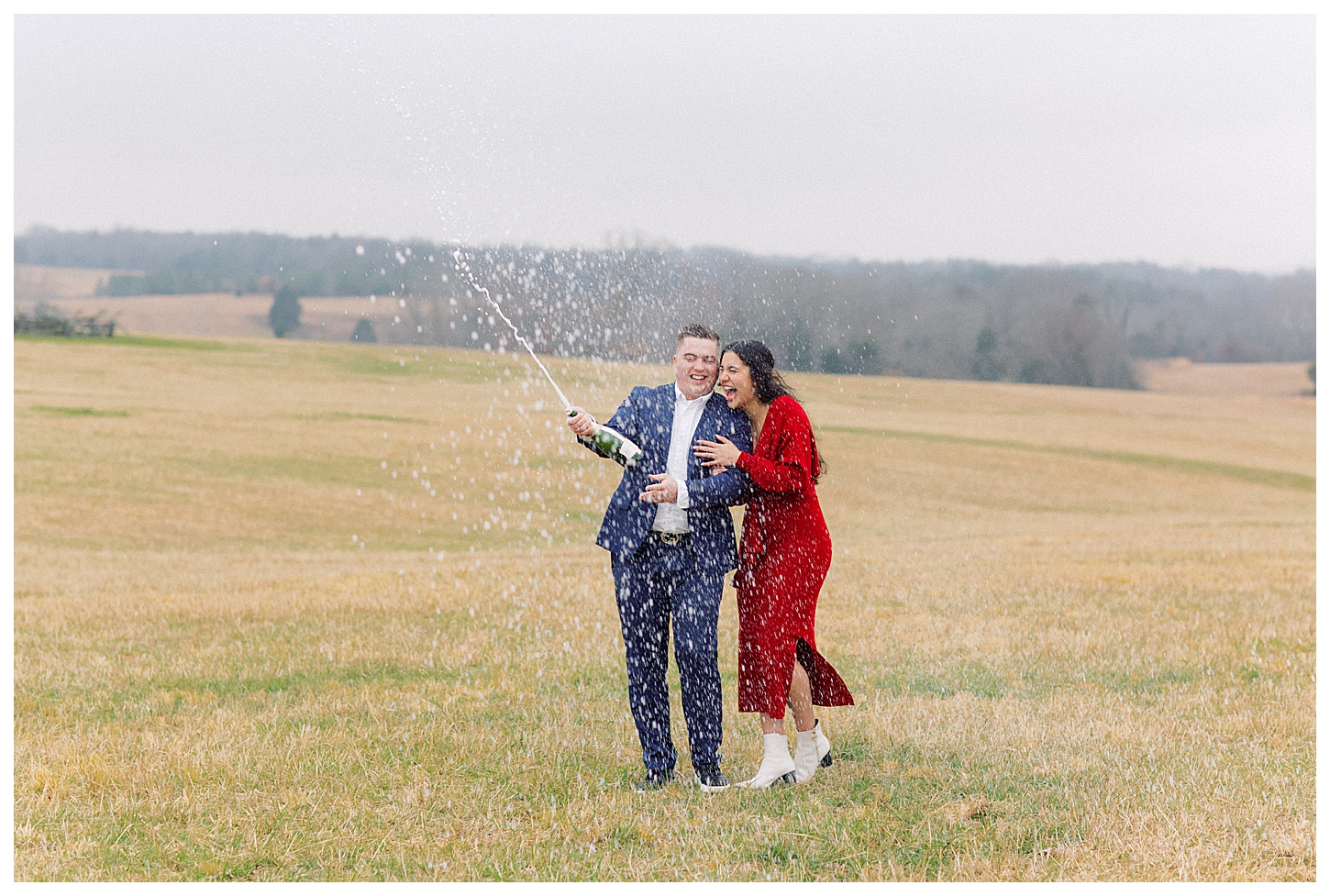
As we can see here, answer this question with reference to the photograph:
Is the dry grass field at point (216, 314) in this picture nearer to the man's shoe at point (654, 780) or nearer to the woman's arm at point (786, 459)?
the man's shoe at point (654, 780)

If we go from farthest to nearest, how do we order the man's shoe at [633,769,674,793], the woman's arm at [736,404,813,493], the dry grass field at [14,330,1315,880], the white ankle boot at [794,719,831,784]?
the white ankle boot at [794,719,831,784] → the man's shoe at [633,769,674,793] → the woman's arm at [736,404,813,493] → the dry grass field at [14,330,1315,880]

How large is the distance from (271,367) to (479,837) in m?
51.6

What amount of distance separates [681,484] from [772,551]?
0.53 m

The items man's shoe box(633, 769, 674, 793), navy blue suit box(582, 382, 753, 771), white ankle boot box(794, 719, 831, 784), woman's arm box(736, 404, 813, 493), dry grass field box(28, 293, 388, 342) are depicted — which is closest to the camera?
woman's arm box(736, 404, 813, 493)

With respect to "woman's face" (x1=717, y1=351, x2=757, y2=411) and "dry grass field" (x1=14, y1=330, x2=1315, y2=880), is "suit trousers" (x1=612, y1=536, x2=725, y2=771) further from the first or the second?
"woman's face" (x1=717, y1=351, x2=757, y2=411)

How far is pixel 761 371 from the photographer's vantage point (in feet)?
17.9

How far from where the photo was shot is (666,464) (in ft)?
17.9

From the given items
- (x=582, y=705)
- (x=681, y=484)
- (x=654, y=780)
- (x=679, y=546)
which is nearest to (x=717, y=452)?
(x=681, y=484)

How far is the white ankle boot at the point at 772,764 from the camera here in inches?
216

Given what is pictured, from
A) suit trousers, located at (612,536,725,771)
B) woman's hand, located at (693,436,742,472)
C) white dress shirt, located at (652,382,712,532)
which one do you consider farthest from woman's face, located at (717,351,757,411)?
suit trousers, located at (612,536,725,771)

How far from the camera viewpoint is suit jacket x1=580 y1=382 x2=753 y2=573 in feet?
17.3

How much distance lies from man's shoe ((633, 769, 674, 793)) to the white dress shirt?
46.2 inches

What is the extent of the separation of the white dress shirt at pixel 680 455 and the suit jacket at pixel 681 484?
0.9 inches

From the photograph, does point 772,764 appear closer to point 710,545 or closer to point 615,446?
point 710,545
